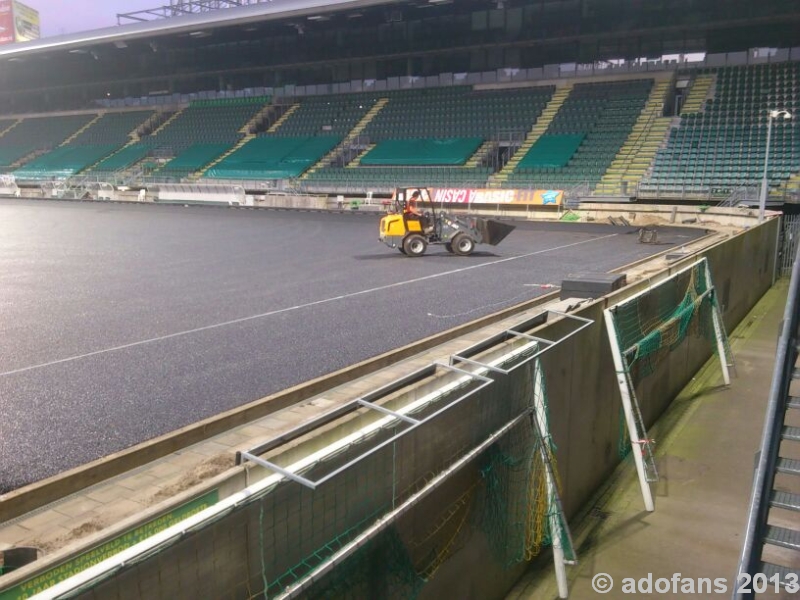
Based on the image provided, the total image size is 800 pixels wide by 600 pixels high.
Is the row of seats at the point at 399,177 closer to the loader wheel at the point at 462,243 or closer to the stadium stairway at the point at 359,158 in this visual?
the stadium stairway at the point at 359,158

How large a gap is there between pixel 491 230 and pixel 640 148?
1885 cm

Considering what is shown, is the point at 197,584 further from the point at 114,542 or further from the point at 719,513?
the point at 719,513

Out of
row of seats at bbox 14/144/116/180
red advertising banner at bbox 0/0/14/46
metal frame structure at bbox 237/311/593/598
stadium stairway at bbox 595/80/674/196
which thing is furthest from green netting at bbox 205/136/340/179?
red advertising banner at bbox 0/0/14/46

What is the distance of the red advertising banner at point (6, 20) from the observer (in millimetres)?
76375

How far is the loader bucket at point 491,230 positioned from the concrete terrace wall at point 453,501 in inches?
274

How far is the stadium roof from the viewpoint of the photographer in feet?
128

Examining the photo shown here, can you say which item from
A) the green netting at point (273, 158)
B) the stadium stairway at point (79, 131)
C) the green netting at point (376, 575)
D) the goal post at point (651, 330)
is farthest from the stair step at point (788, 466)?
the stadium stairway at point (79, 131)

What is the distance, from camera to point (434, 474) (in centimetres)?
484

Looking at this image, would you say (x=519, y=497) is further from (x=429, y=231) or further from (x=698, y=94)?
(x=698, y=94)

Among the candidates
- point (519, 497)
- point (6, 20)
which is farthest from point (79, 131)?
point (519, 497)

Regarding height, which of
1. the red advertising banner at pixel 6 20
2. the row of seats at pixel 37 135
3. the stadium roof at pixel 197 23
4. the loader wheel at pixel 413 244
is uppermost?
the red advertising banner at pixel 6 20

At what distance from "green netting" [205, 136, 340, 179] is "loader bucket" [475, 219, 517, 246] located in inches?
993

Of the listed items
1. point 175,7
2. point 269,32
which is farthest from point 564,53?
point 175,7

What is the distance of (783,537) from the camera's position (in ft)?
15.1
